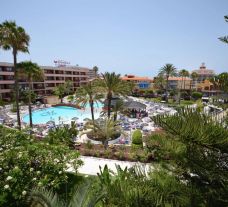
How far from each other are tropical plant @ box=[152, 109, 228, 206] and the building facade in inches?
1392

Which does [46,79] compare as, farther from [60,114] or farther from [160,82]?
[160,82]

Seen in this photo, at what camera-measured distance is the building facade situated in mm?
44438

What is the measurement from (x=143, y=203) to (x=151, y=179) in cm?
78

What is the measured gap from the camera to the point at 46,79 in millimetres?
56656

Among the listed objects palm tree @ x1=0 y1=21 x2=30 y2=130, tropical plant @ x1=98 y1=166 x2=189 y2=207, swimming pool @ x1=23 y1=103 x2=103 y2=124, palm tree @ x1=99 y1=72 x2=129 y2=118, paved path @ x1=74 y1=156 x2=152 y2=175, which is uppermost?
palm tree @ x1=0 y1=21 x2=30 y2=130

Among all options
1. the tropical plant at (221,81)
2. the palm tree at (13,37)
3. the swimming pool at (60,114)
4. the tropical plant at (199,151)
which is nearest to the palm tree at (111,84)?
the palm tree at (13,37)

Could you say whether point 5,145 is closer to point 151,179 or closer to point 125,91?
point 151,179

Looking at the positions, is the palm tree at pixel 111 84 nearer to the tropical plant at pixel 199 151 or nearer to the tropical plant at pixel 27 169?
the tropical plant at pixel 27 169

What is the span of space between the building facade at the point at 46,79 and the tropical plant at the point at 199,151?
35.4 m

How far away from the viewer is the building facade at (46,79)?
44.4 m

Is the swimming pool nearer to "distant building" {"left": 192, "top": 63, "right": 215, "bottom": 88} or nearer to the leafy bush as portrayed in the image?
the leafy bush

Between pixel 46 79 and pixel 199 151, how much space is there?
189 feet

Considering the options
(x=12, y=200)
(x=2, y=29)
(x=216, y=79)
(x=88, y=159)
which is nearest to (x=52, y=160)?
(x=12, y=200)

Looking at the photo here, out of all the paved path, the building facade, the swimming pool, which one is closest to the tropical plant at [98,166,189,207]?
the paved path
